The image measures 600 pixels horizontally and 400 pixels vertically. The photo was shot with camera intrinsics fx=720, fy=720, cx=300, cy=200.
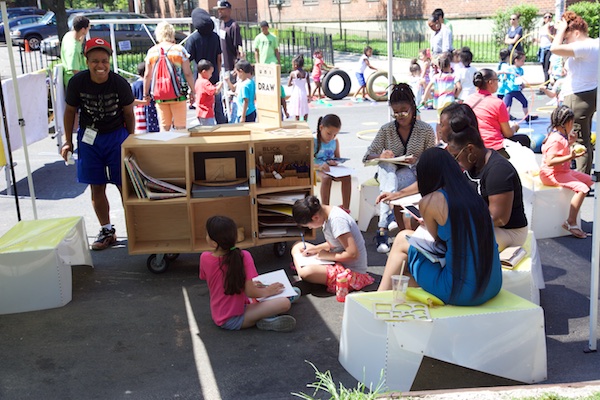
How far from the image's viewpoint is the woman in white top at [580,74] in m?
7.93

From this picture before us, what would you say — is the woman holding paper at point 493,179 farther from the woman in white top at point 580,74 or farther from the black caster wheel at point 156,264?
the woman in white top at point 580,74

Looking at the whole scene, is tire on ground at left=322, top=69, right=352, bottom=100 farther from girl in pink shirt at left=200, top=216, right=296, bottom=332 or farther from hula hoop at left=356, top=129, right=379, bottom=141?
girl in pink shirt at left=200, top=216, right=296, bottom=332

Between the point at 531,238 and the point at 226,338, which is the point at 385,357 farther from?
the point at 531,238

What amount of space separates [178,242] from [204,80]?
14.8 feet

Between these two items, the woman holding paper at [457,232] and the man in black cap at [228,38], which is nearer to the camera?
the woman holding paper at [457,232]

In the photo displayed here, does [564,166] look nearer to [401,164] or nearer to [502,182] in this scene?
[401,164]

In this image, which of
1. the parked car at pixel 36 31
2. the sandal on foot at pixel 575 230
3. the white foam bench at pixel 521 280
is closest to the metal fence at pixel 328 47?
the parked car at pixel 36 31

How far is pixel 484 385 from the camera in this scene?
168 inches

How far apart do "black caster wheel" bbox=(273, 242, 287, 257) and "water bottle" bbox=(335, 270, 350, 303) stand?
1065 millimetres

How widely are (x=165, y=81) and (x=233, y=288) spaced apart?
4990 millimetres

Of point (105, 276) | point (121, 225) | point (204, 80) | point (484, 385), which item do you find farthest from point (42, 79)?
point (484, 385)

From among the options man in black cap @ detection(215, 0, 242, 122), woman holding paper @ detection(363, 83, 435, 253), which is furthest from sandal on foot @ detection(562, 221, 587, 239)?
man in black cap @ detection(215, 0, 242, 122)

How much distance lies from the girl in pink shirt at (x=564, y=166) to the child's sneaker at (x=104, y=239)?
4.21 meters

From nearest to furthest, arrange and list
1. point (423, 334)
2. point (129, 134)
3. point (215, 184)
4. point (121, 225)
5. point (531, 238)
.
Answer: point (423, 334)
point (531, 238)
point (215, 184)
point (129, 134)
point (121, 225)
